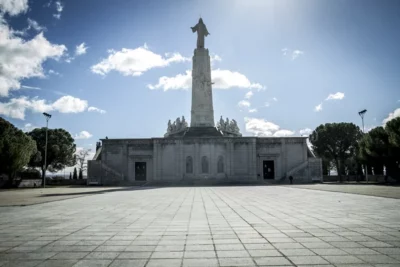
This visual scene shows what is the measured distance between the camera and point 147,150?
166 ft

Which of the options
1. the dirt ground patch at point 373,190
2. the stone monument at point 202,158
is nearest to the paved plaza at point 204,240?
the dirt ground patch at point 373,190

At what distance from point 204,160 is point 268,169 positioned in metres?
10.6

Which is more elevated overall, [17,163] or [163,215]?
[17,163]

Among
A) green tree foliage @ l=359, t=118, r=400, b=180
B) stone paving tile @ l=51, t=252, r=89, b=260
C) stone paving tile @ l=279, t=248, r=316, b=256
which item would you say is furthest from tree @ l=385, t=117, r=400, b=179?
stone paving tile @ l=51, t=252, r=89, b=260

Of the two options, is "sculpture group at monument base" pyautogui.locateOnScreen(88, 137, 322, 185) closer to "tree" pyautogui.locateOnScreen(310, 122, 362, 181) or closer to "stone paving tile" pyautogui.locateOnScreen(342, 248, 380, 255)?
"tree" pyautogui.locateOnScreen(310, 122, 362, 181)

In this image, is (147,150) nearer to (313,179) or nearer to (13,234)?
(313,179)

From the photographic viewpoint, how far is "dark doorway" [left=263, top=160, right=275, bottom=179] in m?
50.5

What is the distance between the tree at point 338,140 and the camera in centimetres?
7069

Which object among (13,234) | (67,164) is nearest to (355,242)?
(13,234)

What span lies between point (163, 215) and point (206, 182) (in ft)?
112

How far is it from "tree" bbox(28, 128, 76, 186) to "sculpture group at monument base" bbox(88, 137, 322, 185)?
53.8 feet

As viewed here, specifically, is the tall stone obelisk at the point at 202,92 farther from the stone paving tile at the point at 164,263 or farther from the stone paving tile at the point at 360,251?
the stone paving tile at the point at 164,263

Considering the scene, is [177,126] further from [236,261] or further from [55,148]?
[236,261]

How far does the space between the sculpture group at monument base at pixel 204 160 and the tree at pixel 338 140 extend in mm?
23524
